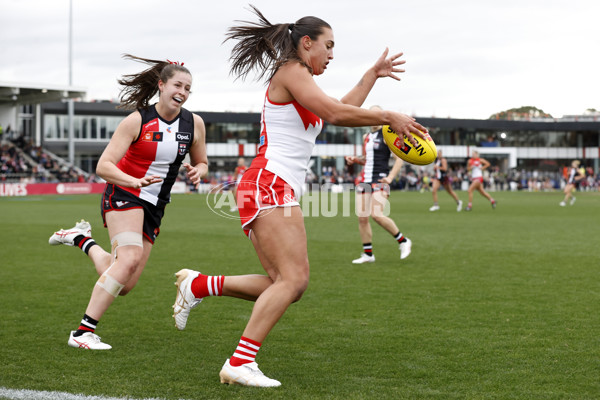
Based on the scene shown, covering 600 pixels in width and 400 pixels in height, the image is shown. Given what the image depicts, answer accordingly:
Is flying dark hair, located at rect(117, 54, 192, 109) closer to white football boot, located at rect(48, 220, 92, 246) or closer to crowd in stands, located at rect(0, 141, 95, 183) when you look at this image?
white football boot, located at rect(48, 220, 92, 246)

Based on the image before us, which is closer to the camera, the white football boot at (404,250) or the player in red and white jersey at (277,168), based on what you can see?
the player in red and white jersey at (277,168)

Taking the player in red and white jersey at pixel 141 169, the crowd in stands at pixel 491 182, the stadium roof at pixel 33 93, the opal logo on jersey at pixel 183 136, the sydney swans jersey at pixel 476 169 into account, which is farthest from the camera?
the crowd in stands at pixel 491 182

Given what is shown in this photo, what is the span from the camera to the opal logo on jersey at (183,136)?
5590mm

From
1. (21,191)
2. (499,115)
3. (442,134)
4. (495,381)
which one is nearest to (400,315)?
(495,381)

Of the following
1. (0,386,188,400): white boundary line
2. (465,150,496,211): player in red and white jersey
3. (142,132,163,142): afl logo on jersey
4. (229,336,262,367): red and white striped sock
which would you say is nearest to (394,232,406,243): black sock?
(142,132,163,142): afl logo on jersey

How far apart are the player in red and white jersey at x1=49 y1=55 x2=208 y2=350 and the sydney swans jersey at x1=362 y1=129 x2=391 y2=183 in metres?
5.61

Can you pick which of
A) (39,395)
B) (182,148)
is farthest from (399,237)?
(39,395)

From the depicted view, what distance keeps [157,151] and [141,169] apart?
0.20 metres

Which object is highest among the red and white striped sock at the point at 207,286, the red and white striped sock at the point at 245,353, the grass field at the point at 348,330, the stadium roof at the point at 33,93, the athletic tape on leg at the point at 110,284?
the stadium roof at the point at 33,93

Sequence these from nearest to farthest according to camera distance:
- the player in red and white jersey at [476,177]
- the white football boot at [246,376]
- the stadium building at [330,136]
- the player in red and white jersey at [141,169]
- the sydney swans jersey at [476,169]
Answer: the white football boot at [246,376] → the player in red and white jersey at [141,169] → the player in red and white jersey at [476,177] → the sydney swans jersey at [476,169] → the stadium building at [330,136]

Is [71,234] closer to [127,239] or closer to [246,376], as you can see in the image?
[127,239]

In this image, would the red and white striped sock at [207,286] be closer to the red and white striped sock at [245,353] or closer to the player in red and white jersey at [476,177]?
the red and white striped sock at [245,353]

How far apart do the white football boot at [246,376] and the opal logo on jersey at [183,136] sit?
6.65 feet

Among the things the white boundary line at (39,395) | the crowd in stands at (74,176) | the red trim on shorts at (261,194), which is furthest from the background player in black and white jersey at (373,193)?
the crowd in stands at (74,176)
